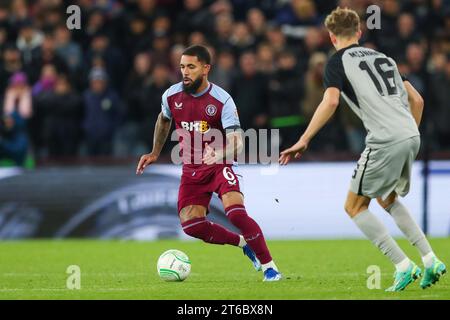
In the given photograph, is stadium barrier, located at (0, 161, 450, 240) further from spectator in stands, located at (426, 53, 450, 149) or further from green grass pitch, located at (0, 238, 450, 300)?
spectator in stands, located at (426, 53, 450, 149)

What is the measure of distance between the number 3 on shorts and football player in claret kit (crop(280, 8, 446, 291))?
61.7 inches

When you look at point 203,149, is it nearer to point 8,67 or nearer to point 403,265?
point 403,265

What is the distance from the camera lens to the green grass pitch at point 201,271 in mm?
8680

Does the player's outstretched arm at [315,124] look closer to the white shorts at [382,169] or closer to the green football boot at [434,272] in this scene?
the white shorts at [382,169]

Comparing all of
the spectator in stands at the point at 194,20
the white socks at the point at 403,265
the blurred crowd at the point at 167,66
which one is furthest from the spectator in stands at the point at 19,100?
the white socks at the point at 403,265

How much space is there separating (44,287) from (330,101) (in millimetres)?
3207

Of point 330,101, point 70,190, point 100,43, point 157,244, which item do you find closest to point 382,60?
point 330,101

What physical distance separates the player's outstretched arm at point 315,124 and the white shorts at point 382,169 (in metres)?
0.54

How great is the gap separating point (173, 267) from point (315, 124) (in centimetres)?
241

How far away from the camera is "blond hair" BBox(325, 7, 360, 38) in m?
8.65

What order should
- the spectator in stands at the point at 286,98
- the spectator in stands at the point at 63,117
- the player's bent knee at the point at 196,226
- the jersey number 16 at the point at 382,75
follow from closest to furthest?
the jersey number 16 at the point at 382,75 < the player's bent knee at the point at 196,226 < the spectator in stands at the point at 286,98 < the spectator in stands at the point at 63,117

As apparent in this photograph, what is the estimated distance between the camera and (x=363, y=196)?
8.69 m

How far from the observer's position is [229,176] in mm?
10031

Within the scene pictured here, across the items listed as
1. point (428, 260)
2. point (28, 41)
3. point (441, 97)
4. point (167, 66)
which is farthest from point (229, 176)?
point (28, 41)
